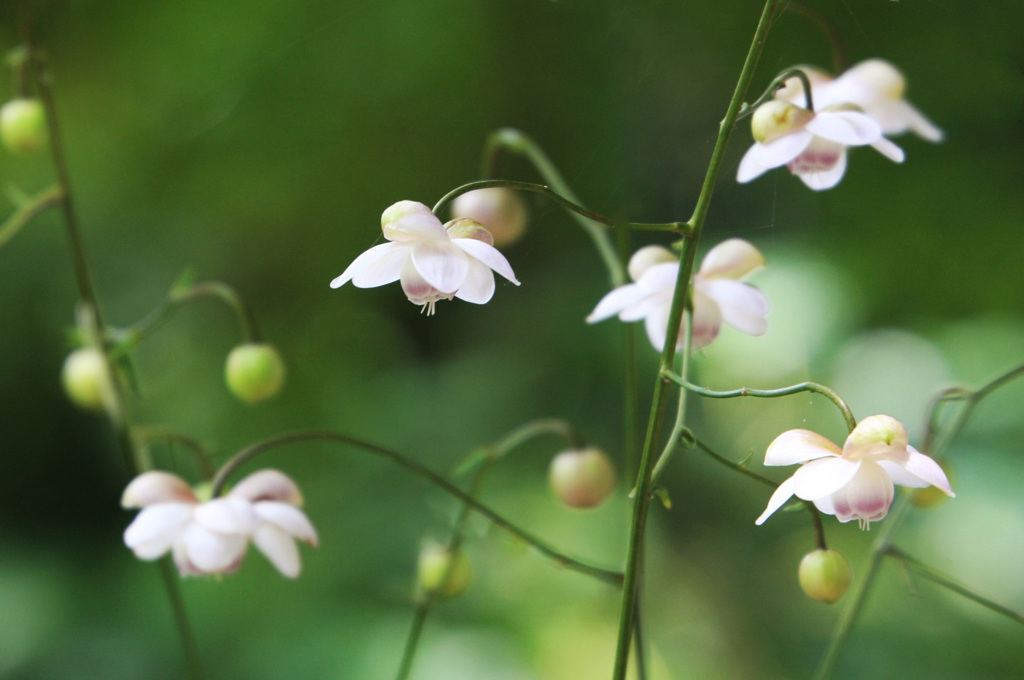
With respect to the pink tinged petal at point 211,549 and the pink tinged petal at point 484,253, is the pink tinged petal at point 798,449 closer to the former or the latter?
the pink tinged petal at point 484,253

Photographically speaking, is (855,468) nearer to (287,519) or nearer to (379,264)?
(379,264)

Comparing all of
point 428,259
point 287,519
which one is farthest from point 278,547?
point 428,259

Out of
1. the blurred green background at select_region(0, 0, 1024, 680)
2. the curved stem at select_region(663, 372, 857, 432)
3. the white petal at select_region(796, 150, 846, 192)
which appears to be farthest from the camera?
the blurred green background at select_region(0, 0, 1024, 680)

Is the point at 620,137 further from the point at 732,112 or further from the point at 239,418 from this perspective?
the point at 239,418

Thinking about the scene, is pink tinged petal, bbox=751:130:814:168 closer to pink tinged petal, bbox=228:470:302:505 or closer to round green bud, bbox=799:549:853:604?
round green bud, bbox=799:549:853:604

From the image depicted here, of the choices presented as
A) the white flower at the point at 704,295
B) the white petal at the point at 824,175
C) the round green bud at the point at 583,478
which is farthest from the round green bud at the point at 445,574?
the white petal at the point at 824,175

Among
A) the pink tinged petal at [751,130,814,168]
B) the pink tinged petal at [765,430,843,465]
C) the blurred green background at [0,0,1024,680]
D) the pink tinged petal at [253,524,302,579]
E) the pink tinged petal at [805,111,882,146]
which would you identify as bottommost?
the pink tinged petal at [253,524,302,579]

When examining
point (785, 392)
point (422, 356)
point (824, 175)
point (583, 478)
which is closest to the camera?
point (785, 392)

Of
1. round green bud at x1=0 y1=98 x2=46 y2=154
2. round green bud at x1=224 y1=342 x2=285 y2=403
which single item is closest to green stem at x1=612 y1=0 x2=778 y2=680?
round green bud at x1=224 y1=342 x2=285 y2=403
